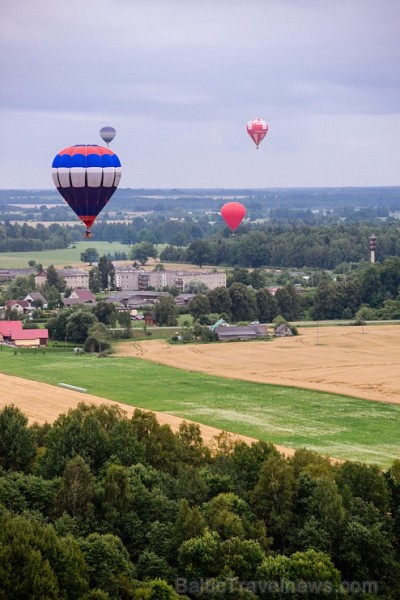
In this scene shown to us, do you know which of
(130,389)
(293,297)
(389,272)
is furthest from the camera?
(389,272)

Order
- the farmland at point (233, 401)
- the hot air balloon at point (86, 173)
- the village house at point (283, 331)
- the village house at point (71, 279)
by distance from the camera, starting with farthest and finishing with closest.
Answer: the village house at point (71, 279) → the village house at point (283, 331) → the hot air balloon at point (86, 173) → the farmland at point (233, 401)

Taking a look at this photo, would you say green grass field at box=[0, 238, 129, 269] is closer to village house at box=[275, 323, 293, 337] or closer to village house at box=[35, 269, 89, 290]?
village house at box=[35, 269, 89, 290]

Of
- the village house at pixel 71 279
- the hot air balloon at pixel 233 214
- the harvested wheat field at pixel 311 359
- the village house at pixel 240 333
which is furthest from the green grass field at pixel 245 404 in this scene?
the village house at pixel 71 279

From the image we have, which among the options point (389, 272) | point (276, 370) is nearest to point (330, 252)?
point (389, 272)

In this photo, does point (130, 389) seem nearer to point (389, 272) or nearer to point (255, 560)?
point (255, 560)

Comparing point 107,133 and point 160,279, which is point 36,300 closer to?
point 107,133

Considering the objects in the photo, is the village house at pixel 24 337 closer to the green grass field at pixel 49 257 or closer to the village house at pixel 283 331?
the village house at pixel 283 331

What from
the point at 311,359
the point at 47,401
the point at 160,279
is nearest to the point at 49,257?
the point at 160,279
